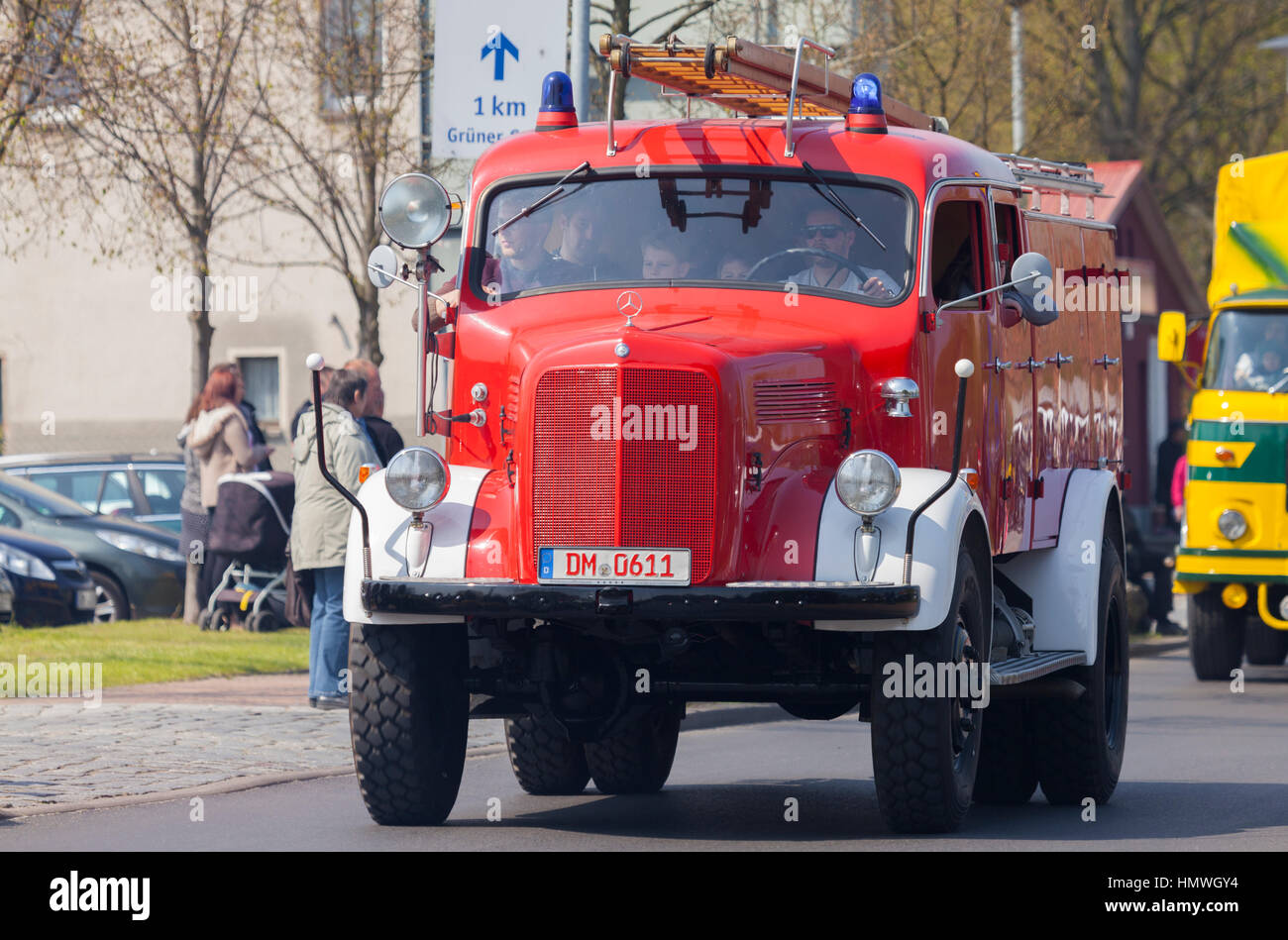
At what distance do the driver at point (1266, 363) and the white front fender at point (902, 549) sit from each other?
9.43 metres

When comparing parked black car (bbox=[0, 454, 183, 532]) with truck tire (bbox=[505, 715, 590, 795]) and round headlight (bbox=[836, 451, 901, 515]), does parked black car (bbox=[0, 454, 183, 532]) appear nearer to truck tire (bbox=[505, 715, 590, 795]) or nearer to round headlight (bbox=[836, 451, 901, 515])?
truck tire (bbox=[505, 715, 590, 795])

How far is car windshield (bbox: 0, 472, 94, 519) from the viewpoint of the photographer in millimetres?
20484

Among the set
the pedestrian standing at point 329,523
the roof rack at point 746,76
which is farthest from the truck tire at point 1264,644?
the roof rack at point 746,76

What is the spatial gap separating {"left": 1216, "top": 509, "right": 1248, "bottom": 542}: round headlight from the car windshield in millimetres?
9432

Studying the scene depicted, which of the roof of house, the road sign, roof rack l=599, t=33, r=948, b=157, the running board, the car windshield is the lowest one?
the running board

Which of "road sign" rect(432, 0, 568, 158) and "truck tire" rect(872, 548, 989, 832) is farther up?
"road sign" rect(432, 0, 568, 158)

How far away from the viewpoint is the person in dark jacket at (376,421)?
47.4 ft

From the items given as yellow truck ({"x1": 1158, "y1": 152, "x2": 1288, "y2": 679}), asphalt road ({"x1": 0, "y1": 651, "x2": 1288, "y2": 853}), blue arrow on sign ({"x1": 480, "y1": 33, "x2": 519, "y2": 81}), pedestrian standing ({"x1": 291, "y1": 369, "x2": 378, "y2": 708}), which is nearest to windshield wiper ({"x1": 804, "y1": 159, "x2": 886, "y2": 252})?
asphalt road ({"x1": 0, "y1": 651, "x2": 1288, "y2": 853})

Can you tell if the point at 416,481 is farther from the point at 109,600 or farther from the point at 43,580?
the point at 109,600

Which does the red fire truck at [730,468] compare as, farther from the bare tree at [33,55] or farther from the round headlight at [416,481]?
the bare tree at [33,55]

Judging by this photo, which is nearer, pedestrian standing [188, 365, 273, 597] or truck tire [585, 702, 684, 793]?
truck tire [585, 702, 684, 793]
